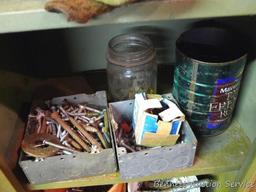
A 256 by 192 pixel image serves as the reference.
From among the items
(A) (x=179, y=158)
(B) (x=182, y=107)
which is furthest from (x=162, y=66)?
(A) (x=179, y=158)

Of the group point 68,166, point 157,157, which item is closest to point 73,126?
point 68,166

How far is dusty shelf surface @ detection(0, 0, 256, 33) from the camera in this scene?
413 mm

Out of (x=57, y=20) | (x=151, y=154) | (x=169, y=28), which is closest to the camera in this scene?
(x=57, y=20)

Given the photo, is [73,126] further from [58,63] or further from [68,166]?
[58,63]

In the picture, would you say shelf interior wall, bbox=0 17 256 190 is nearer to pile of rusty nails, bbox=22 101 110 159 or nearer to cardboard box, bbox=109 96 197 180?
pile of rusty nails, bbox=22 101 110 159

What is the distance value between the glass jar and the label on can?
175 mm

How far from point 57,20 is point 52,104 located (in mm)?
362

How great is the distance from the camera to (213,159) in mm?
706

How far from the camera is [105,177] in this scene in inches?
26.4

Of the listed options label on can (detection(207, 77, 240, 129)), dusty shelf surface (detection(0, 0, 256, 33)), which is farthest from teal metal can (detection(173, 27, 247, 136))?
dusty shelf surface (detection(0, 0, 256, 33))

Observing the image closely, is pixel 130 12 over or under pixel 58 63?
over

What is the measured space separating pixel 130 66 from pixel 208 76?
0.19 m

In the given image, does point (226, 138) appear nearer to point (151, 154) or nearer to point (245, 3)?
point (151, 154)

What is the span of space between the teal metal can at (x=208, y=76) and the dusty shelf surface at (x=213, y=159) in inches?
1.2
